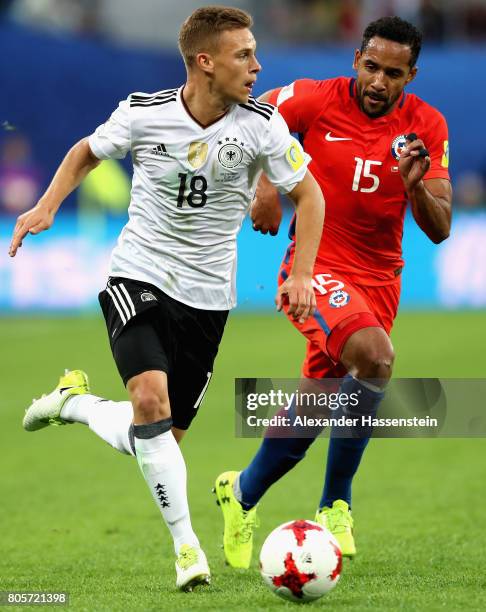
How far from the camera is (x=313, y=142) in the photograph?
6.64 metres

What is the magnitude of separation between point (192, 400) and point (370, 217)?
1.38 metres

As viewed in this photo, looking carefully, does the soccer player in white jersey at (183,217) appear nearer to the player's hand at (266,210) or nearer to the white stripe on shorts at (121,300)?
the white stripe on shorts at (121,300)

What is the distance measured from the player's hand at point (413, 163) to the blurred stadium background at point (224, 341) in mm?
1841

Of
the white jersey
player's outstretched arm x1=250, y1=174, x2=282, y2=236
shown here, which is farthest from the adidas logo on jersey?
player's outstretched arm x1=250, y1=174, x2=282, y2=236

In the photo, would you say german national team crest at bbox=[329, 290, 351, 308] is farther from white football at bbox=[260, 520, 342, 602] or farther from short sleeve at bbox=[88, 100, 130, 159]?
white football at bbox=[260, 520, 342, 602]

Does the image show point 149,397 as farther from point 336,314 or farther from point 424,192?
point 424,192

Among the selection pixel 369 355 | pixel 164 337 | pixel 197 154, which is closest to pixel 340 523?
pixel 369 355

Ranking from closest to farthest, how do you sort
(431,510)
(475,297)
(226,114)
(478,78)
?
(226,114)
(431,510)
(475,297)
(478,78)

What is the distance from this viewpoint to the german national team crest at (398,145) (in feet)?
21.3

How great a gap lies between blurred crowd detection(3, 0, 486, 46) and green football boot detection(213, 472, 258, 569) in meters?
17.3

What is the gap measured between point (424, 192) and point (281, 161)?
784 millimetres

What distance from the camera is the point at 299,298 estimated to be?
213 inches

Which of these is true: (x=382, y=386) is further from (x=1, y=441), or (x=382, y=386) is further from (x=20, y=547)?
(x=1, y=441)

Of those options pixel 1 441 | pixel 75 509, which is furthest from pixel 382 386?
pixel 1 441
